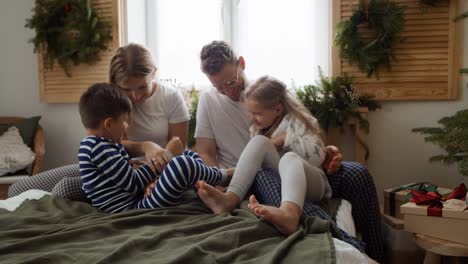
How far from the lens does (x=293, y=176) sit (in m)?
1.28

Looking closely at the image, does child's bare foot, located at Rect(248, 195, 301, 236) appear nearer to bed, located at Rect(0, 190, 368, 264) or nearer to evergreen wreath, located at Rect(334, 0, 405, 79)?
bed, located at Rect(0, 190, 368, 264)

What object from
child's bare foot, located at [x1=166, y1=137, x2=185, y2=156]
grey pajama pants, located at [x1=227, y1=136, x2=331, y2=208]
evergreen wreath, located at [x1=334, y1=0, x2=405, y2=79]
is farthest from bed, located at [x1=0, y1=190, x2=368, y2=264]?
evergreen wreath, located at [x1=334, y1=0, x2=405, y2=79]

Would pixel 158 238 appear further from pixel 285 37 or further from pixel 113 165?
pixel 285 37

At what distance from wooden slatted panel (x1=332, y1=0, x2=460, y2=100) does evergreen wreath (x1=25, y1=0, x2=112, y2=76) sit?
1514mm

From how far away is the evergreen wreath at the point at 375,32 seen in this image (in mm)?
2318

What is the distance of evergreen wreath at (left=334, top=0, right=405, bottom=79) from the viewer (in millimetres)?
2318

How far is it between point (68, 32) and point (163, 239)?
231 cm

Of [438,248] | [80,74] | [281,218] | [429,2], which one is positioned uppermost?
[429,2]

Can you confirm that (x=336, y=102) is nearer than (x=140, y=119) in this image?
No

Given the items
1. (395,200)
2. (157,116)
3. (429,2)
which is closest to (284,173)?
(157,116)

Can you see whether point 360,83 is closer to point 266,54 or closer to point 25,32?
point 266,54

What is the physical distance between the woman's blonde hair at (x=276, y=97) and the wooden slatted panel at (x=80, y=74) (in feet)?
5.01

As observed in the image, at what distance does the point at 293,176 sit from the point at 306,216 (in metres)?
0.13

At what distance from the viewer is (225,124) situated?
1.96 meters
